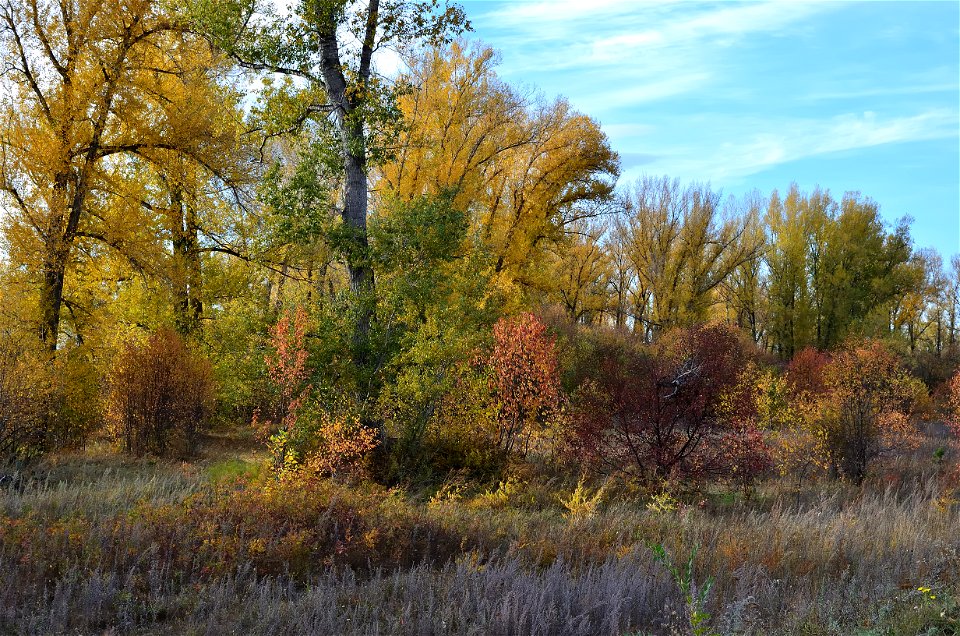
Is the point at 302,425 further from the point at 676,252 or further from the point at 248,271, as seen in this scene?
the point at 676,252

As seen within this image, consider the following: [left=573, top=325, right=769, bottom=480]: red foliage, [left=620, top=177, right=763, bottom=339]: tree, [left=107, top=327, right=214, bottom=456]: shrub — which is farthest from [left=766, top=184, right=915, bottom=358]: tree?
[left=107, top=327, right=214, bottom=456]: shrub

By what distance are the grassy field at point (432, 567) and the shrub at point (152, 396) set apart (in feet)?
11.1

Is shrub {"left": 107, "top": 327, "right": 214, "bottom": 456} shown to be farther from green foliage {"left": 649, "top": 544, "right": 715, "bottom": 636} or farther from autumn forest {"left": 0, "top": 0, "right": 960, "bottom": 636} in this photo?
green foliage {"left": 649, "top": 544, "right": 715, "bottom": 636}

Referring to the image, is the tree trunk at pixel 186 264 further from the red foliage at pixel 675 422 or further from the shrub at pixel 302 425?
the red foliage at pixel 675 422

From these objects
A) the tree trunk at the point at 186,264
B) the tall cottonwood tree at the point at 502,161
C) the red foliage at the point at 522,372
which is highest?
the tall cottonwood tree at the point at 502,161

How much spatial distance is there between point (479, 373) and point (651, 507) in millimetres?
4129

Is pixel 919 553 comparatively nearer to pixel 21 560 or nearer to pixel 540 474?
pixel 540 474

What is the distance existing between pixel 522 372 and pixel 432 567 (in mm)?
5364

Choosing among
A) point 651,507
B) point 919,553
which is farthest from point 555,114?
point 919,553

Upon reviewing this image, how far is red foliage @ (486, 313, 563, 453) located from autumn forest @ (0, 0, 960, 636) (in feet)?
0.19

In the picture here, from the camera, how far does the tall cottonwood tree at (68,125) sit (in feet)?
41.5

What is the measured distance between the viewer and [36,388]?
10516 millimetres

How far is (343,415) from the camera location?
32.6 ft

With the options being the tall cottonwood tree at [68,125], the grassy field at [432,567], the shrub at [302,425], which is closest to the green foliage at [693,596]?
the grassy field at [432,567]
